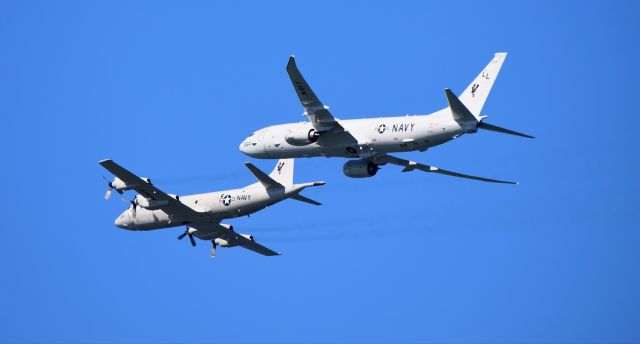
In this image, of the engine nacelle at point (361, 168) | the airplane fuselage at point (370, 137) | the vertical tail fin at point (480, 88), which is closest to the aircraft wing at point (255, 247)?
the airplane fuselage at point (370, 137)

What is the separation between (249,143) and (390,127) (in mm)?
10745

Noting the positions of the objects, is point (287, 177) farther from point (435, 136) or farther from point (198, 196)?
point (435, 136)

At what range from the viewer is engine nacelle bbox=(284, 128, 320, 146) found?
4464 inches

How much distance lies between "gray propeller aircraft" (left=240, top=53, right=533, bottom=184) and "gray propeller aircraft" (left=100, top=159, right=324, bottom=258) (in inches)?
90.4

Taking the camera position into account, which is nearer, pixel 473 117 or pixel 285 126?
pixel 473 117

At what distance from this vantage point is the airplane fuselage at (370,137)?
359ft

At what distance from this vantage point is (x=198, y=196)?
12119 cm

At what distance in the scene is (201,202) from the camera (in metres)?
121

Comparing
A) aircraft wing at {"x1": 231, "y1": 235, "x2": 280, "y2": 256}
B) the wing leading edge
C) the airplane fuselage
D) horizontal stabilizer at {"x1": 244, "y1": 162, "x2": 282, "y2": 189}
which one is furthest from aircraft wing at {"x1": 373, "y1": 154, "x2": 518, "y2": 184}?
aircraft wing at {"x1": 231, "y1": 235, "x2": 280, "y2": 256}

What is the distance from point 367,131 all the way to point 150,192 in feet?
50.5

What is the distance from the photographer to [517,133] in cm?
10950

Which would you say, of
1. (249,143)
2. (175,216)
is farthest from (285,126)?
→ (175,216)

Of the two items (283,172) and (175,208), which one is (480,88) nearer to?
(283,172)

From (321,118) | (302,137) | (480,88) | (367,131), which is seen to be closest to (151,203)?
(302,137)
